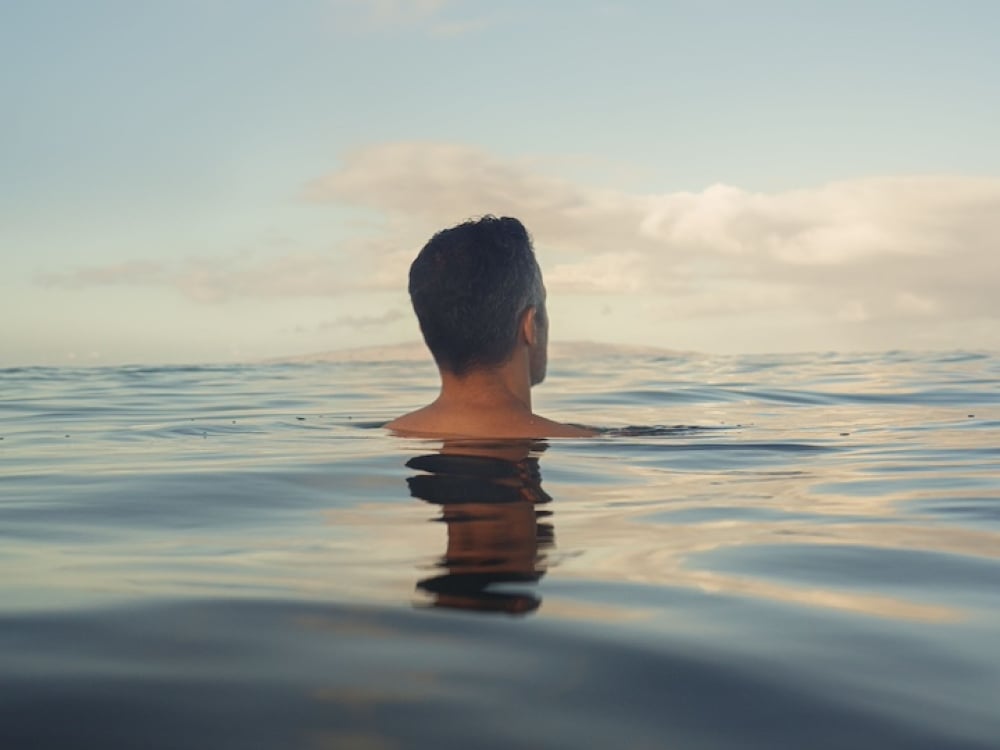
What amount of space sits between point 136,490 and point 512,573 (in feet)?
7.75

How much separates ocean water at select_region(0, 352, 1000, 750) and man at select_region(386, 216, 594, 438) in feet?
1.04

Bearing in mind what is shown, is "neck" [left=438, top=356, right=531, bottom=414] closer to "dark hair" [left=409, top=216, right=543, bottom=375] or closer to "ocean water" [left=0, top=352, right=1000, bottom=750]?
"dark hair" [left=409, top=216, right=543, bottom=375]

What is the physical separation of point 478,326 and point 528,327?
0.35m

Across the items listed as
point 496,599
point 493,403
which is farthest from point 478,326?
point 496,599

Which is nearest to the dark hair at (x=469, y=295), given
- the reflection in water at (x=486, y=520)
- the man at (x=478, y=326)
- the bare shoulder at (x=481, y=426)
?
the man at (x=478, y=326)

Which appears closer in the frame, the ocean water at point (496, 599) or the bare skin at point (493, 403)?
the ocean water at point (496, 599)

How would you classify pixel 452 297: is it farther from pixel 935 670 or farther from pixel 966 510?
pixel 935 670

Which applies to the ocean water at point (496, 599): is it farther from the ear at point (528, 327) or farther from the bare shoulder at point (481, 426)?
the ear at point (528, 327)

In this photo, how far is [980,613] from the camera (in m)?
2.55

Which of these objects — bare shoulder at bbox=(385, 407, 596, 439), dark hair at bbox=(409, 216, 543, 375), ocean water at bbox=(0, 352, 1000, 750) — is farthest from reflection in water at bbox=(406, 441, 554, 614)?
dark hair at bbox=(409, 216, 543, 375)

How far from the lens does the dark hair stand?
5.96m

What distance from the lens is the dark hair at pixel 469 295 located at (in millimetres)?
5965

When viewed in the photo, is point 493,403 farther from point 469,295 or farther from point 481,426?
point 469,295

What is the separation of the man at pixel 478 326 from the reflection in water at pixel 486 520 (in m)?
0.29
